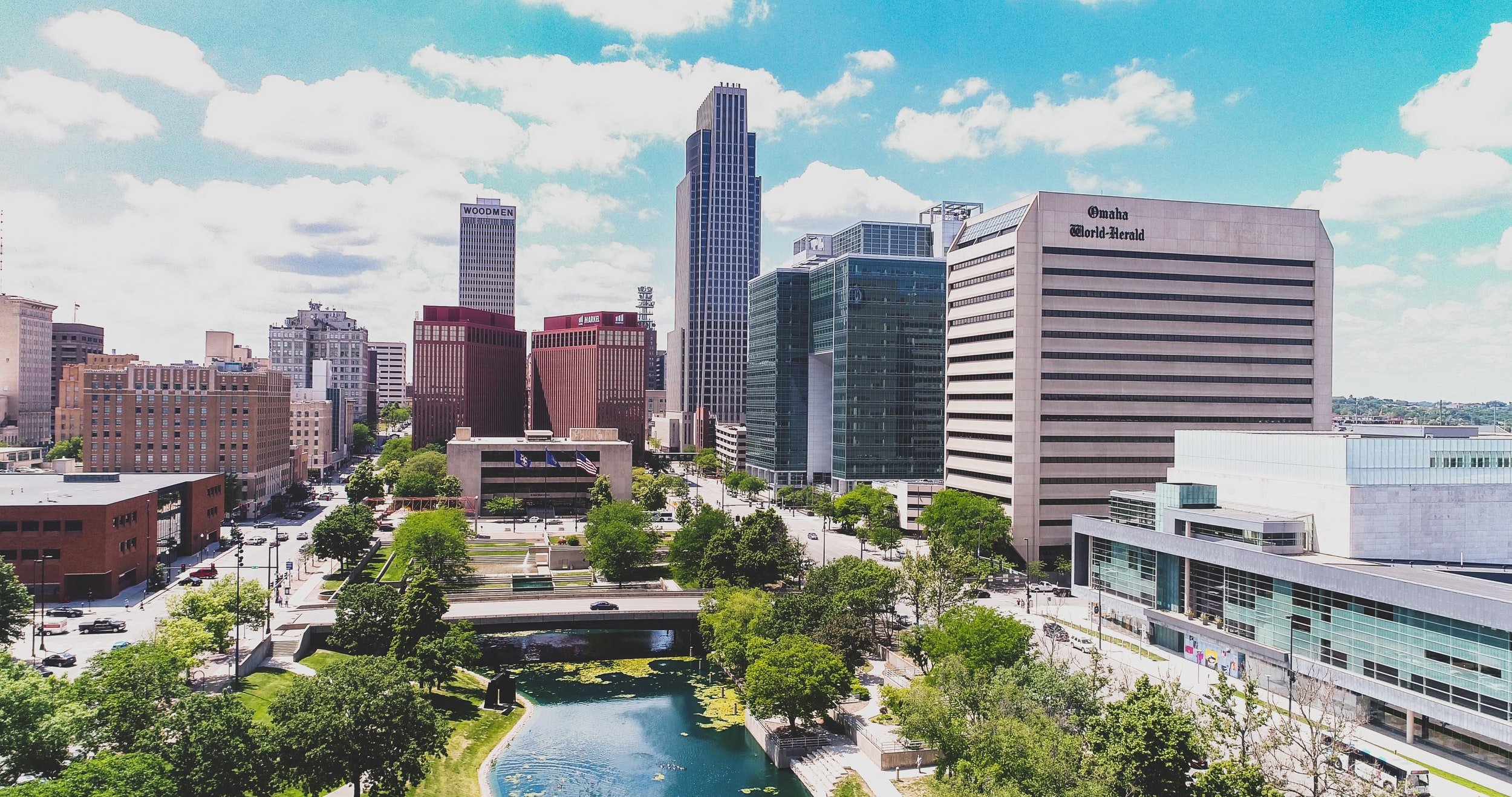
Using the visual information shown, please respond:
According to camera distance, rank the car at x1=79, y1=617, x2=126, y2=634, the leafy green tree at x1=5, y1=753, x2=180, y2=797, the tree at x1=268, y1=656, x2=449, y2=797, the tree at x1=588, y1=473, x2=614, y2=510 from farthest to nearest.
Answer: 1. the tree at x1=588, y1=473, x2=614, y2=510
2. the car at x1=79, y1=617, x2=126, y2=634
3. the tree at x1=268, y1=656, x2=449, y2=797
4. the leafy green tree at x1=5, y1=753, x2=180, y2=797

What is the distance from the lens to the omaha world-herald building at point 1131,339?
118 metres

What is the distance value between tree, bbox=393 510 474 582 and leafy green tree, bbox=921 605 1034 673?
187ft

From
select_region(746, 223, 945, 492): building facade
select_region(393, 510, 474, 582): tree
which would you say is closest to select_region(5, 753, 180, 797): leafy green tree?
select_region(393, 510, 474, 582): tree

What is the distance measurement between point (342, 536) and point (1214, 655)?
92.7 m

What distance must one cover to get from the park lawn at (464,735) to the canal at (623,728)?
1607 mm

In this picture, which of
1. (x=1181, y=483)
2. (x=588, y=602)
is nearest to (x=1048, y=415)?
(x=1181, y=483)

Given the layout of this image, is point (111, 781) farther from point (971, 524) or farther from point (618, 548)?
point (971, 524)

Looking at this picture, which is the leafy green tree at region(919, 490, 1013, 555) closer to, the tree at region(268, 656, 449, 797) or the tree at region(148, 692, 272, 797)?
the tree at region(268, 656, 449, 797)

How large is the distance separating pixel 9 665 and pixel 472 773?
27.6 meters

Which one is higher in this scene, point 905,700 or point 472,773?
point 905,700

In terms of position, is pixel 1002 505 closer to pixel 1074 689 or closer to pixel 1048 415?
pixel 1048 415

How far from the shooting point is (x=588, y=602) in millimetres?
94812

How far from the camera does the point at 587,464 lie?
152 metres

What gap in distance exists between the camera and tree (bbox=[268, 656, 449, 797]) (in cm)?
4853
